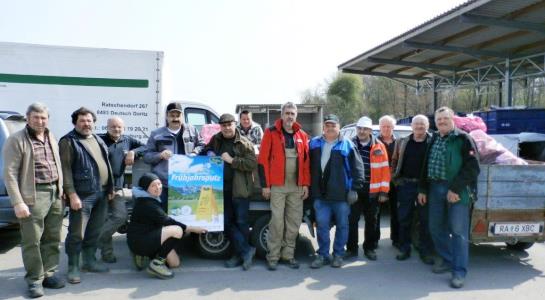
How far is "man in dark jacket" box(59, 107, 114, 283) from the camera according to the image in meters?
4.82

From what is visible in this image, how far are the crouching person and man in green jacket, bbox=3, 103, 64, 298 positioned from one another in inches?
32.5

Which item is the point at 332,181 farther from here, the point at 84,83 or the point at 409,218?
the point at 84,83

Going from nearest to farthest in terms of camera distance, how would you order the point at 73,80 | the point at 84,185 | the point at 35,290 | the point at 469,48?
1. the point at 35,290
2. the point at 84,185
3. the point at 73,80
4. the point at 469,48

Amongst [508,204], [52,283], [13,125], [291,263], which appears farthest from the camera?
[13,125]

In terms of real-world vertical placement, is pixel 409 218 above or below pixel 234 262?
above

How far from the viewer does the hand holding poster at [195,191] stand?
534cm

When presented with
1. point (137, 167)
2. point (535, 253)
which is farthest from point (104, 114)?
point (535, 253)

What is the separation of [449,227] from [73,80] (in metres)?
7.85

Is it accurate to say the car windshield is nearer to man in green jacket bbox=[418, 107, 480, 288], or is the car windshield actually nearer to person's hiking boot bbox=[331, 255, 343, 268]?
person's hiking boot bbox=[331, 255, 343, 268]

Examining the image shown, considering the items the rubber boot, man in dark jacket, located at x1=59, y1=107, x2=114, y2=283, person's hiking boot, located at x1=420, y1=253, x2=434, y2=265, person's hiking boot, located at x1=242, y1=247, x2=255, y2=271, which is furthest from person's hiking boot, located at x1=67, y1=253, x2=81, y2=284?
person's hiking boot, located at x1=420, y1=253, x2=434, y2=265

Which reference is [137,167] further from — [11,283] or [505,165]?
[505,165]

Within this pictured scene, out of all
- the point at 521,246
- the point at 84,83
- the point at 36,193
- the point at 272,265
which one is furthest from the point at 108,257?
the point at 521,246

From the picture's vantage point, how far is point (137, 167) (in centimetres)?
604

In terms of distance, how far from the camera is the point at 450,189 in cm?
490
